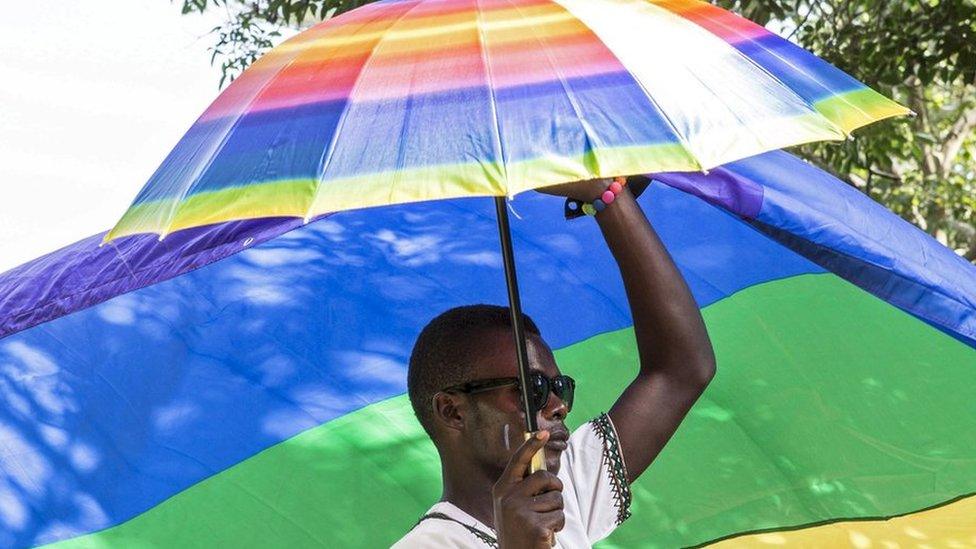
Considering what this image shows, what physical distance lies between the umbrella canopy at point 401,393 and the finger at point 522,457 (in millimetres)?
1529

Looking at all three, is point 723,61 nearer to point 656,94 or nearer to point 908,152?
point 656,94

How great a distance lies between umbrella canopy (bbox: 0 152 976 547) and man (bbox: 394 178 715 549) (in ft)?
3.16

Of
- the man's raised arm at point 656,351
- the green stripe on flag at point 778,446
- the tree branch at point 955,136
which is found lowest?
the tree branch at point 955,136

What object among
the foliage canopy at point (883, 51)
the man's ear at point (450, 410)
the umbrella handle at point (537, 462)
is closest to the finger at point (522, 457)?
the umbrella handle at point (537, 462)

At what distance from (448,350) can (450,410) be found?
0.11 m

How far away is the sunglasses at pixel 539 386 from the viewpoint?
2361 millimetres

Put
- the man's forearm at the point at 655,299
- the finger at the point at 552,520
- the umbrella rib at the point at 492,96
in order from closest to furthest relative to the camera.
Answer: the umbrella rib at the point at 492,96, the finger at the point at 552,520, the man's forearm at the point at 655,299

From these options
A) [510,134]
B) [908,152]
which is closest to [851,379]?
[510,134]

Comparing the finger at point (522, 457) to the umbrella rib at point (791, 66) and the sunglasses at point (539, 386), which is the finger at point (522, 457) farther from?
the umbrella rib at point (791, 66)

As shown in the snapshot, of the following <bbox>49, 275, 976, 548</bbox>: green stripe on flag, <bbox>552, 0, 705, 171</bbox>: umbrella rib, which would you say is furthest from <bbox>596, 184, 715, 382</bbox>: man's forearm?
<bbox>49, 275, 976, 548</bbox>: green stripe on flag

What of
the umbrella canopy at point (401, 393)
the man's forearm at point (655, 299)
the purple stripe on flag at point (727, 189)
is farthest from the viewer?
the umbrella canopy at point (401, 393)

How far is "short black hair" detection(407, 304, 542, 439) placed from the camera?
2.48 m

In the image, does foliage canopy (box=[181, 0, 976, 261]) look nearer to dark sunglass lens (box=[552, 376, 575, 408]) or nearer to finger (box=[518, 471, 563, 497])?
dark sunglass lens (box=[552, 376, 575, 408])

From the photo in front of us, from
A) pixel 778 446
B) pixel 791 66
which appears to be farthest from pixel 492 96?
pixel 778 446
